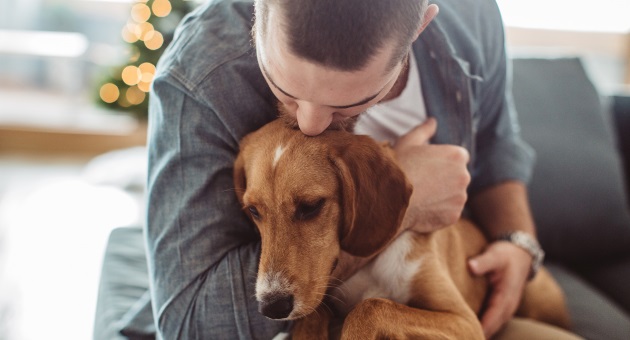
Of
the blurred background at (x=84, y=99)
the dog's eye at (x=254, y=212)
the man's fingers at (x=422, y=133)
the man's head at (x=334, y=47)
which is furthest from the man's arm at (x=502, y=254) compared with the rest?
the blurred background at (x=84, y=99)

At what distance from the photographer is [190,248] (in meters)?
1.27

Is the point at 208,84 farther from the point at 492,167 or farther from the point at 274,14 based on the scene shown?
the point at 492,167

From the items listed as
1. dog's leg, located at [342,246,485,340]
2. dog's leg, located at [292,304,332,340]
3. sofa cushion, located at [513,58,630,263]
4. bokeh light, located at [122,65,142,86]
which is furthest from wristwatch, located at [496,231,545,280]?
bokeh light, located at [122,65,142,86]

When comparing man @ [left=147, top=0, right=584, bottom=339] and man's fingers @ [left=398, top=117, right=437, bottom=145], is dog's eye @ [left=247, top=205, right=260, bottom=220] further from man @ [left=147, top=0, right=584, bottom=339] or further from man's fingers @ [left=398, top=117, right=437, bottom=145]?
man's fingers @ [left=398, top=117, right=437, bottom=145]

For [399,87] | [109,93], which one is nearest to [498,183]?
[399,87]

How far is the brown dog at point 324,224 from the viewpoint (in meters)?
1.21

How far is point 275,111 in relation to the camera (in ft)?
4.41

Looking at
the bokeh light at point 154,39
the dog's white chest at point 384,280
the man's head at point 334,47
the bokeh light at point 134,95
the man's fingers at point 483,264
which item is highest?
the man's head at point 334,47

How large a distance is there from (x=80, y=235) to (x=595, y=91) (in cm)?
239

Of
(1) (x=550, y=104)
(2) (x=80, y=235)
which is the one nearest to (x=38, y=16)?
(2) (x=80, y=235)

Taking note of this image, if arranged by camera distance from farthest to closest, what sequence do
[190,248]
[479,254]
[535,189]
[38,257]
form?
[535,189] < [38,257] < [479,254] < [190,248]

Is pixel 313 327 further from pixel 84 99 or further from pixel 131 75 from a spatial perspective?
pixel 84 99

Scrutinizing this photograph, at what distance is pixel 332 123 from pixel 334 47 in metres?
0.31

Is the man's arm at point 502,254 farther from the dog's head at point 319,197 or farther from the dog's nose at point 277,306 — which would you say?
the dog's nose at point 277,306
